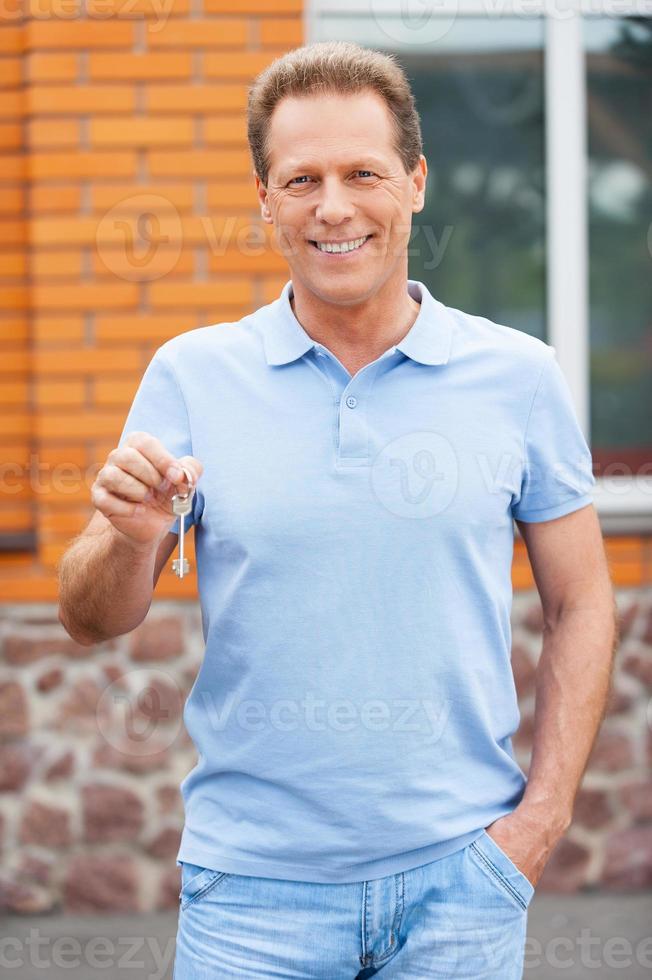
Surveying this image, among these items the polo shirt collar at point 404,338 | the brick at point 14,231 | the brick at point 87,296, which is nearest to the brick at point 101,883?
the brick at point 87,296

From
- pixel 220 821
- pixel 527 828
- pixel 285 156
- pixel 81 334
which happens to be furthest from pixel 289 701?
pixel 81 334

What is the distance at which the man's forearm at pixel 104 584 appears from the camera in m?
1.86

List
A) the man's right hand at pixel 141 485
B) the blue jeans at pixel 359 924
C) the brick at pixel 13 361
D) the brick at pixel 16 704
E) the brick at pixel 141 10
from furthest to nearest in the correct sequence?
1. the brick at pixel 13 361
2. the brick at pixel 16 704
3. the brick at pixel 141 10
4. the blue jeans at pixel 359 924
5. the man's right hand at pixel 141 485

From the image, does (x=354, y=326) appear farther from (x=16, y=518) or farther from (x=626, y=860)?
(x=626, y=860)

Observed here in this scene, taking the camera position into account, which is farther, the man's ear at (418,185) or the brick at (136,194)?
the brick at (136,194)

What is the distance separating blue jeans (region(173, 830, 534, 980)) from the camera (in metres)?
1.84

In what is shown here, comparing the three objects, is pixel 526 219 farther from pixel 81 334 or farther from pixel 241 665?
pixel 241 665

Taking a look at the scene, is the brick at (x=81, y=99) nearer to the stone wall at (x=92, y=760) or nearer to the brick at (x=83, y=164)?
the brick at (x=83, y=164)

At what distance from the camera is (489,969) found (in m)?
1.90

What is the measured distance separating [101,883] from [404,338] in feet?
8.97

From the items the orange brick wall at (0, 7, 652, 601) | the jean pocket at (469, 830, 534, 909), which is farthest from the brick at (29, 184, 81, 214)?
the jean pocket at (469, 830, 534, 909)

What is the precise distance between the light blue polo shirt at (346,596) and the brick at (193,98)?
7.54 ft

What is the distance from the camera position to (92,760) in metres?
4.11

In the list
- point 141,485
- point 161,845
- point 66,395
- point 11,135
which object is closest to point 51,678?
point 161,845
